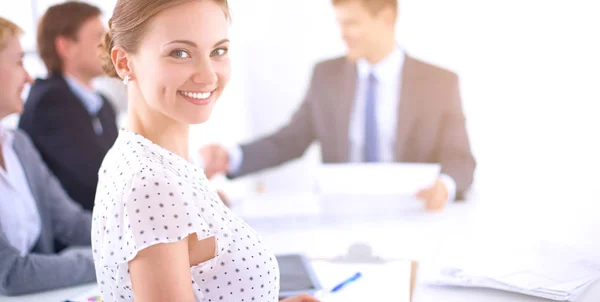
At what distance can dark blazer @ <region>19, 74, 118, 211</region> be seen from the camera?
81.6 inches

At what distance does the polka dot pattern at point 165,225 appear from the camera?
2.59 ft

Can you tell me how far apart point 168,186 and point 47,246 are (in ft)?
3.24

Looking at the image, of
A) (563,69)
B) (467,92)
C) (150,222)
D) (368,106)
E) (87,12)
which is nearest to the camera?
(150,222)

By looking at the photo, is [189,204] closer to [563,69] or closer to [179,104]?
[179,104]

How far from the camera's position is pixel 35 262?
1308mm

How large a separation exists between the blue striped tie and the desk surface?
0.64 meters

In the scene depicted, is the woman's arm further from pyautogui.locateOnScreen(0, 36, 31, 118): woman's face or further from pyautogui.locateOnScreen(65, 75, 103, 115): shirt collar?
pyautogui.locateOnScreen(65, 75, 103, 115): shirt collar

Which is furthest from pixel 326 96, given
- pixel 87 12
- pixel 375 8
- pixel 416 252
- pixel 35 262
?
pixel 35 262

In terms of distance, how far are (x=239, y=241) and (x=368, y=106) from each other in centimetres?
176

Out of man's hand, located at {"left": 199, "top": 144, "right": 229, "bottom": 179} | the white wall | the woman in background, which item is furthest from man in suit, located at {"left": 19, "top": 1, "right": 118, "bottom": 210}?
the woman in background

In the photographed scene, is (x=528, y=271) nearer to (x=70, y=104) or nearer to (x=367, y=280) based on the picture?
(x=367, y=280)

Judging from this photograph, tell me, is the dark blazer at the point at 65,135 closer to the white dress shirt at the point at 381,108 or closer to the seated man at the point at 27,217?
the seated man at the point at 27,217

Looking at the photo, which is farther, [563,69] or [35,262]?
[563,69]

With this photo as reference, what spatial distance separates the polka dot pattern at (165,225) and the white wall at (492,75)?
1.18 m
